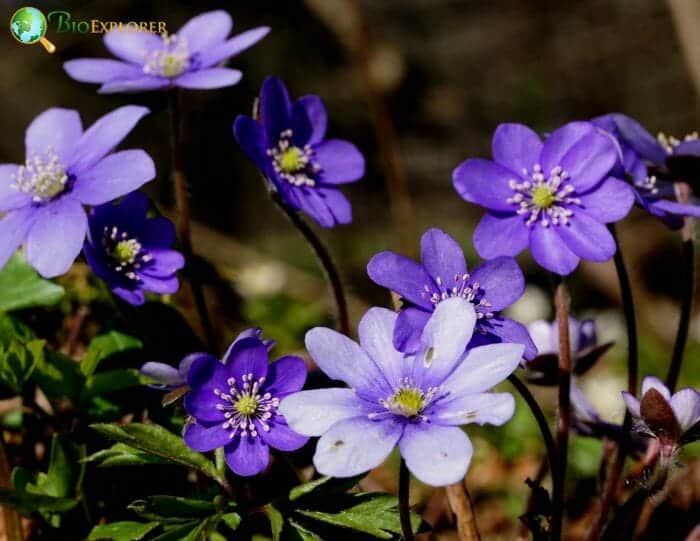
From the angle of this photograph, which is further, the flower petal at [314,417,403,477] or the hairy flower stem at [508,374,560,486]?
the hairy flower stem at [508,374,560,486]

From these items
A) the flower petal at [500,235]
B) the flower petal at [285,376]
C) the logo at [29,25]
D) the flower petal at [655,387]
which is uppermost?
the logo at [29,25]

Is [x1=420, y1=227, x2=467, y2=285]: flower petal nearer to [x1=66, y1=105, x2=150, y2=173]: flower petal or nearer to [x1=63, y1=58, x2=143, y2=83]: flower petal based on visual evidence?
[x1=66, y1=105, x2=150, y2=173]: flower petal

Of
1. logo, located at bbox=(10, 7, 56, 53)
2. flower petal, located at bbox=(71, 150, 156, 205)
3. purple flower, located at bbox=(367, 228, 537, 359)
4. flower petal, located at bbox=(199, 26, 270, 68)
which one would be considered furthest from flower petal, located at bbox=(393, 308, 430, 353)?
logo, located at bbox=(10, 7, 56, 53)

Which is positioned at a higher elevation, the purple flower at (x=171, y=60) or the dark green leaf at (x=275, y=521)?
the purple flower at (x=171, y=60)

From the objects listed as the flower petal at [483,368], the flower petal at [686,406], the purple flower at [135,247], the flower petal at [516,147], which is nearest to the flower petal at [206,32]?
the purple flower at [135,247]

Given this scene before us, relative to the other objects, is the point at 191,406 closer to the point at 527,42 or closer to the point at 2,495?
the point at 2,495

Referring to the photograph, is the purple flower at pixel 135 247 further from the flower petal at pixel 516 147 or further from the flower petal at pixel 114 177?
the flower petal at pixel 516 147

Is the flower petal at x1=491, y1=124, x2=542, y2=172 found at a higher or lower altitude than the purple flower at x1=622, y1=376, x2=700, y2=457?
higher

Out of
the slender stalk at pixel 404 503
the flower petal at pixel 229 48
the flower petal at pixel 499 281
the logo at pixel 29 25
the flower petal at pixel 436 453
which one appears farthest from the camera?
the logo at pixel 29 25
